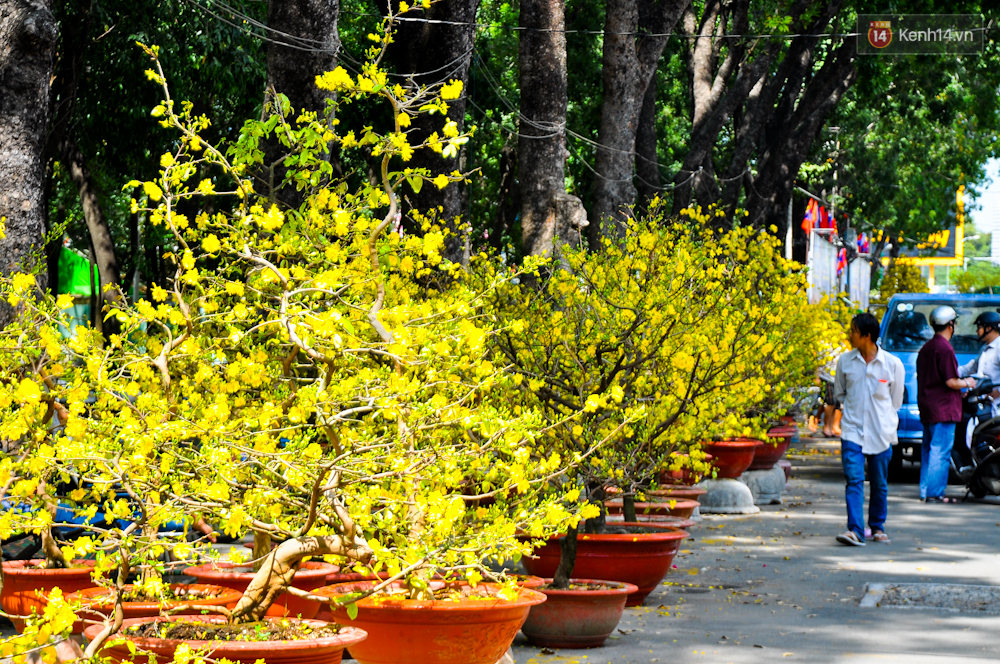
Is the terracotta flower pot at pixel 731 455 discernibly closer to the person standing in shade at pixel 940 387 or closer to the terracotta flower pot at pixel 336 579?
the person standing in shade at pixel 940 387

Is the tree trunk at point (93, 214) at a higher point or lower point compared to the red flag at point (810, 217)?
lower

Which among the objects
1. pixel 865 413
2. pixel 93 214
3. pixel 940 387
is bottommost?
pixel 865 413

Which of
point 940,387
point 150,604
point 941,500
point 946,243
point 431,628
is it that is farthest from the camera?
point 946,243

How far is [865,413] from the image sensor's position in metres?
→ 10.9

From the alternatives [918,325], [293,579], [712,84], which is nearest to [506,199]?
[712,84]

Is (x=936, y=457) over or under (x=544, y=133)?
under

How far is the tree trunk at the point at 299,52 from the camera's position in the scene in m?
9.10

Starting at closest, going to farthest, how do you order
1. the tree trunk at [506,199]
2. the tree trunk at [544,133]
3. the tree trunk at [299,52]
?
the tree trunk at [299,52], the tree trunk at [544,133], the tree trunk at [506,199]

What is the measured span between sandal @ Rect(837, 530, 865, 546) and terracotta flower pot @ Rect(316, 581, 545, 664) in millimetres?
6174

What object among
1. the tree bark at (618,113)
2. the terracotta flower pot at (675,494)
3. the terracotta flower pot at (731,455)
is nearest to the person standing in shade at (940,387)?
the terracotta flower pot at (731,455)

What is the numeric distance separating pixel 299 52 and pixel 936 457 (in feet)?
27.7

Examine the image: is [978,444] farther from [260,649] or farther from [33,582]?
[260,649]

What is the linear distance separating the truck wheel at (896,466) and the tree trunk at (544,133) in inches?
215

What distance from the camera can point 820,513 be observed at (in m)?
13.4
